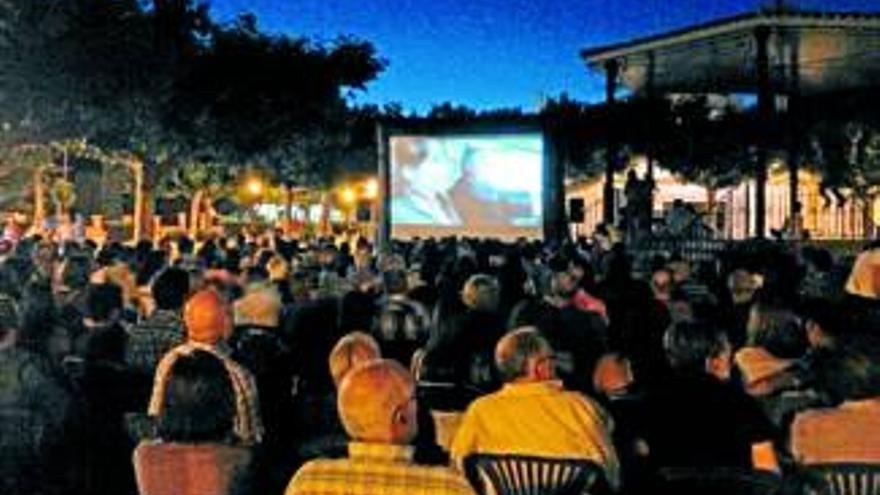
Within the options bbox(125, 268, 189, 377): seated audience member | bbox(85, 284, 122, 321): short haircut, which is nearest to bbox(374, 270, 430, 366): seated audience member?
bbox(125, 268, 189, 377): seated audience member

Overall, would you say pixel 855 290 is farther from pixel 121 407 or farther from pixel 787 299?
pixel 121 407

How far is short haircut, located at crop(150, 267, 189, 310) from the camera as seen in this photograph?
33.9 ft

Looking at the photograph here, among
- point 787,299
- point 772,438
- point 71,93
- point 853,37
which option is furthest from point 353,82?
point 772,438

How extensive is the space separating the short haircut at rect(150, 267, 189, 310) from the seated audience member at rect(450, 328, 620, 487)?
4.71 meters

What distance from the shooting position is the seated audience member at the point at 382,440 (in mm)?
4484

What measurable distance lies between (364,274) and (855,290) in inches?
178

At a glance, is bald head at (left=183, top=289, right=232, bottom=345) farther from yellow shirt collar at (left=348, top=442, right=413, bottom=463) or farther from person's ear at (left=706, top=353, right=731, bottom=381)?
yellow shirt collar at (left=348, top=442, right=413, bottom=463)

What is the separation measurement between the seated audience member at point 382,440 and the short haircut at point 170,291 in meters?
5.86

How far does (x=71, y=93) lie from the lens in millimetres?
24656

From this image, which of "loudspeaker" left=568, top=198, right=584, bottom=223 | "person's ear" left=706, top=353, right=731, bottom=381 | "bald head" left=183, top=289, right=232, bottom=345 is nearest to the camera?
"bald head" left=183, top=289, right=232, bottom=345

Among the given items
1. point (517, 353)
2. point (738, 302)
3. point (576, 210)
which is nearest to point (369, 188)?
point (576, 210)

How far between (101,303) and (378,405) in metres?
5.10

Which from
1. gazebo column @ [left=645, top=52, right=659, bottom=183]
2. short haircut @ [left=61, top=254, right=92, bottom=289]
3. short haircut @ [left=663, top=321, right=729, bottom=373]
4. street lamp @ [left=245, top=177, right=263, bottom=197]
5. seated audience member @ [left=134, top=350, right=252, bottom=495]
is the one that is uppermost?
gazebo column @ [left=645, top=52, right=659, bottom=183]

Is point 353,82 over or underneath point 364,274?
over
